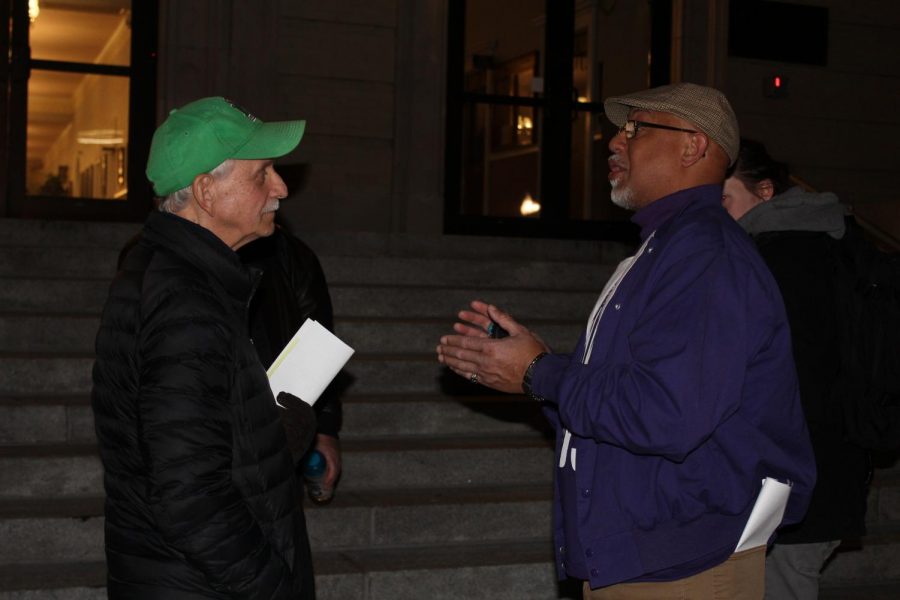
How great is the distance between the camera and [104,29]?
358 inches

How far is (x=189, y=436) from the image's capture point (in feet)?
7.89

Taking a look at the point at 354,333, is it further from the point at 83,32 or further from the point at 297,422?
the point at 297,422

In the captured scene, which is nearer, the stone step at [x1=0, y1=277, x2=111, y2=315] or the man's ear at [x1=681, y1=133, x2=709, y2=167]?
the man's ear at [x1=681, y1=133, x2=709, y2=167]

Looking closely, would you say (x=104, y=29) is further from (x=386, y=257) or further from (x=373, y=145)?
(x=386, y=257)

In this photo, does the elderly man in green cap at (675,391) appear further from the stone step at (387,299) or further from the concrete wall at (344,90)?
the concrete wall at (344,90)

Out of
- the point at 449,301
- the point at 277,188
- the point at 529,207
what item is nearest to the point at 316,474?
the point at 277,188

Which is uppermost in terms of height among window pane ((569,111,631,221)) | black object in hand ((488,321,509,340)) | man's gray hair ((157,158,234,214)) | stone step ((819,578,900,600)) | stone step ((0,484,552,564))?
window pane ((569,111,631,221))

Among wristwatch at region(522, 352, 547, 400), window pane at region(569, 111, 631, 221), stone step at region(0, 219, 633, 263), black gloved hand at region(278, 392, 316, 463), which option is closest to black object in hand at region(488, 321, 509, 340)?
wristwatch at region(522, 352, 547, 400)

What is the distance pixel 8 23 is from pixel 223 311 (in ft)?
23.9

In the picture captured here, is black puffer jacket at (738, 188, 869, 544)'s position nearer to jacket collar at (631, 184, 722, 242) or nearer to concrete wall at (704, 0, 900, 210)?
jacket collar at (631, 184, 722, 242)

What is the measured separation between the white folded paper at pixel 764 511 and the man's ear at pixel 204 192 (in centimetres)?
151

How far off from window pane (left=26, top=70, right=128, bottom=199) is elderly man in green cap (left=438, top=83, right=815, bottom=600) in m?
6.82

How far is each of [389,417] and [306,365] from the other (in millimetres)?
3419

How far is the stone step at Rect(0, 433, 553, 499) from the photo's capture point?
5.45m
